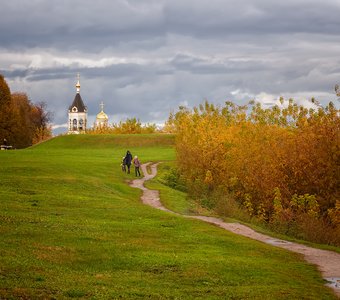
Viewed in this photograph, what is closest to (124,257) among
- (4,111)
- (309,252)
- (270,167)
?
(309,252)

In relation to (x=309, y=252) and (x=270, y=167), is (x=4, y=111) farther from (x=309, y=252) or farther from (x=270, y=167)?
(x=309, y=252)

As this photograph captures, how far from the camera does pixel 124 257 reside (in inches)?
1018

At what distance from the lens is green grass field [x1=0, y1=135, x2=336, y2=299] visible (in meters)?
20.6

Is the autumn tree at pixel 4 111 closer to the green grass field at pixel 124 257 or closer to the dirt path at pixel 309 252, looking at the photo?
the dirt path at pixel 309 252

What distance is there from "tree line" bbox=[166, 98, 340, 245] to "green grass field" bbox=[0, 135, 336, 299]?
446 inches

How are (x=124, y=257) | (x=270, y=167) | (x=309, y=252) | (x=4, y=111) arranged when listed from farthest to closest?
(x=4, y=111)
(x=270, y=167)
(x=309, y=252)
(x=124, y=257)

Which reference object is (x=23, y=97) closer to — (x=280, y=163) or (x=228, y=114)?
(x=228, y=114)

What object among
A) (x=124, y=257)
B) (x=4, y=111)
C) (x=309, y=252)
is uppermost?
(x=4, y=111)

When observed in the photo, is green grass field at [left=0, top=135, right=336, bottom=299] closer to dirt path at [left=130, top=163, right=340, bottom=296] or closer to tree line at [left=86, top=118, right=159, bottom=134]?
dirt path at [left=130, top=163, right=340, bottom=296]

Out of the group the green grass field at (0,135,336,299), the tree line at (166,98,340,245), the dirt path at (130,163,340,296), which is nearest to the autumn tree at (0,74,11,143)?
the tree line at (166,98,340,245)

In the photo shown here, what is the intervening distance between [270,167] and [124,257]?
33.5 metres

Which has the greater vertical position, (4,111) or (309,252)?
(4,111)

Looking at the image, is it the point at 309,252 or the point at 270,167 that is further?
the point at 270,167

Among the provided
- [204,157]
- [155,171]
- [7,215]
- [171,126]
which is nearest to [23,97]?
[171,126]
